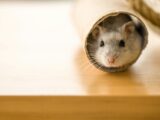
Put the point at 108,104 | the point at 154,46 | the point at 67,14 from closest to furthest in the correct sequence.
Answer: the point at 108,104, the point at 154,46, the point at 67,14

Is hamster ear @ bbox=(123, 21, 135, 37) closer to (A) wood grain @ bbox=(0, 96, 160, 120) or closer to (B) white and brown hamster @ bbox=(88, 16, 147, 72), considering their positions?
(B) white and brown hamster @ bbox=(88, 16, 147, 72)

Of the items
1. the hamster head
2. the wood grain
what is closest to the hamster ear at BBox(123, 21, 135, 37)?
the hamster head

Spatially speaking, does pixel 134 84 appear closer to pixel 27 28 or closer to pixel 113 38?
pixel 113 38

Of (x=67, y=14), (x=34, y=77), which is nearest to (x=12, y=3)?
(x=67, y=14)

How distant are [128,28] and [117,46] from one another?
35 millimetres

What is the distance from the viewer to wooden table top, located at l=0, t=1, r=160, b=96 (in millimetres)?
614

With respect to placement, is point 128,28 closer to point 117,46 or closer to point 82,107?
point 117,46

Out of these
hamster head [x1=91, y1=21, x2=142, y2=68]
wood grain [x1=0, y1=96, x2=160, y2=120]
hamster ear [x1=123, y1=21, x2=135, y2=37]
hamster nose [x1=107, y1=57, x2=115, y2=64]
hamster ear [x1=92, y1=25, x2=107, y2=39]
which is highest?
hamster ear [x1=92, y1=25, x2=107, y2=39]

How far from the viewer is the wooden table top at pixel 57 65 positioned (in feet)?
2.01

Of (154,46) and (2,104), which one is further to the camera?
(154,46)

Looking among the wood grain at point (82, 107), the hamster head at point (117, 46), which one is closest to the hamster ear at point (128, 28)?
the hamster head at point (117, 46)

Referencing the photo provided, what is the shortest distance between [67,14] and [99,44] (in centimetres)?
27

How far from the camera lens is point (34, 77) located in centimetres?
65

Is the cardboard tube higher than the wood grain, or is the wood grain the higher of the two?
the cardboard tube
